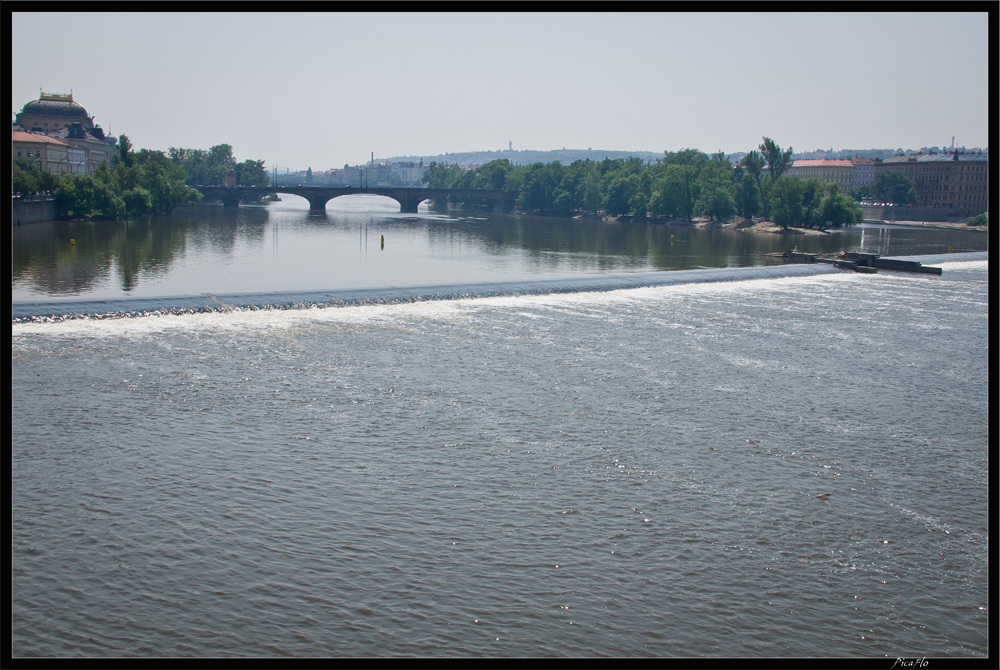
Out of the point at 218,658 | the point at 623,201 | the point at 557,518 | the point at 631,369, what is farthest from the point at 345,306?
the point at 623,201

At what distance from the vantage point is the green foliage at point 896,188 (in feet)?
411

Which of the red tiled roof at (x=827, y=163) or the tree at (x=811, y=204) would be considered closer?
the tree at (x=811, y=204)

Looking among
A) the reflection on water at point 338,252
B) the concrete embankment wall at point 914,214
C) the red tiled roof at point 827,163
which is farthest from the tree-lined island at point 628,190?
the red tiled roof at point 827,163

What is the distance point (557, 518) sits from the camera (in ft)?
33.7

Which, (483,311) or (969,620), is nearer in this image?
(969,620)

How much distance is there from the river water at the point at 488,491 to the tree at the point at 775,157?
71.2 metres

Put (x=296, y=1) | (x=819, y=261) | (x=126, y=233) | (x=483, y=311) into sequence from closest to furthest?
(x=296, y=1) < (x=483, y=311) < (x=819, y=261) < (x=126, y=233)

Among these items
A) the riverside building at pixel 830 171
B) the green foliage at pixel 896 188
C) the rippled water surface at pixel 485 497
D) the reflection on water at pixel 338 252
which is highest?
the riverside building at pixel 830 171

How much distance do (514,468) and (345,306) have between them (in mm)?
14199

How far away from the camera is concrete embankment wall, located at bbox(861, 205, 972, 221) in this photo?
4309 inches

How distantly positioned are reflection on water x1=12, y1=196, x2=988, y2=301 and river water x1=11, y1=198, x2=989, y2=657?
11.4 metres

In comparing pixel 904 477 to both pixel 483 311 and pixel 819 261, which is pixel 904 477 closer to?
pixel 483 311

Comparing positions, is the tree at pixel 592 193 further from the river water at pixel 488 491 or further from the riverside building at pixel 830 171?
the river water at pixel 488 491

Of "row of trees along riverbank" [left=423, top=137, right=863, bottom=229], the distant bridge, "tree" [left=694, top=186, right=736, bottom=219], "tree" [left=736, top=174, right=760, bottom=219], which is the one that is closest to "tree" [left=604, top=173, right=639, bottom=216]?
"row of trees along riverbank" [left=423, top=137, right=863, bottom=229]
